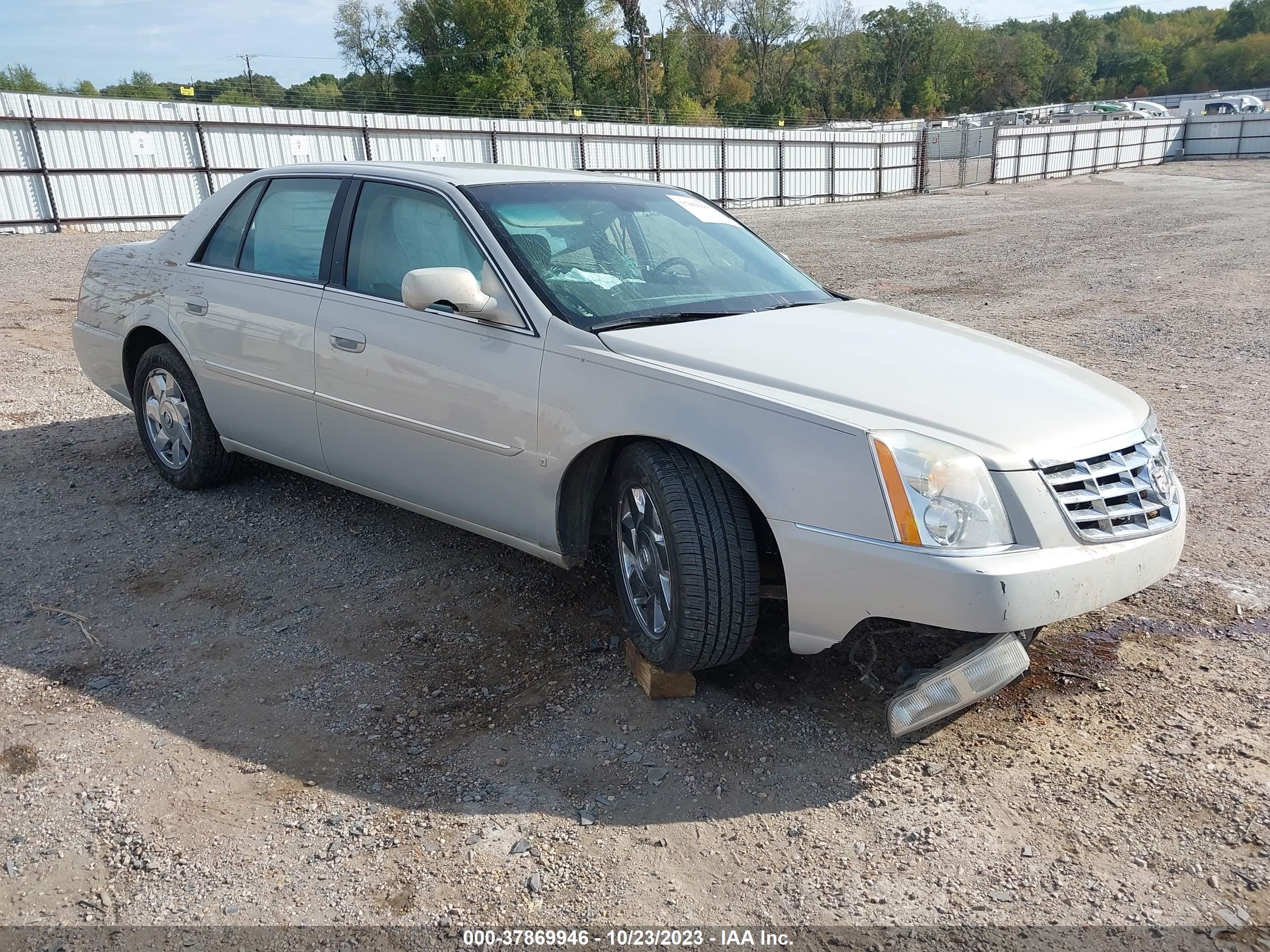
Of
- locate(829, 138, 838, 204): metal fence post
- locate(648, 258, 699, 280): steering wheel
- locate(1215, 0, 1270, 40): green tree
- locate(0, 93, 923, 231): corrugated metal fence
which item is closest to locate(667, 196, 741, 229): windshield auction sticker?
locate(648, 258, 699, 280): steering wheel

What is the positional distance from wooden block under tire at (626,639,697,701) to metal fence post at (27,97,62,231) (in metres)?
21.4

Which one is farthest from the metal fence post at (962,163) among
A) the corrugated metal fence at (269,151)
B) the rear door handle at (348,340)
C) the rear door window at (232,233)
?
the rear door handle at (348,340)

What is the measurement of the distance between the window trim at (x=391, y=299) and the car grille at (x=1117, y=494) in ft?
5.74

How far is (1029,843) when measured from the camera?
2596mm

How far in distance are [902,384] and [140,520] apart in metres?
3.68

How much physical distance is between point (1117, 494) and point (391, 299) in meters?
2.68

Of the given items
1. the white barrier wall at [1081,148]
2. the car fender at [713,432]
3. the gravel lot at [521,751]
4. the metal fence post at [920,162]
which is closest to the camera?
the gravel lot at [521,751]

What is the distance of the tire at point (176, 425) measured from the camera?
493 centimetres

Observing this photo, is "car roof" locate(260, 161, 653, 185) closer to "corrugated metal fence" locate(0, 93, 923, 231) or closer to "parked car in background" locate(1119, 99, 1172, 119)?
"corrugated metal fence" locate(0, 93, 923, 231)

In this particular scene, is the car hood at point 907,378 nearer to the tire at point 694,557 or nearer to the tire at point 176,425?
the tire at point 694,557

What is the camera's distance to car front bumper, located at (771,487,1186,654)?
263 centimetres

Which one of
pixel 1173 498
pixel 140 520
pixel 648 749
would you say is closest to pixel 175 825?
pixel 648 749

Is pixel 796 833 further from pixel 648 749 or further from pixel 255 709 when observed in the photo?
pixel 255 709

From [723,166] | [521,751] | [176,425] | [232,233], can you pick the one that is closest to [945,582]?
[521,751]
